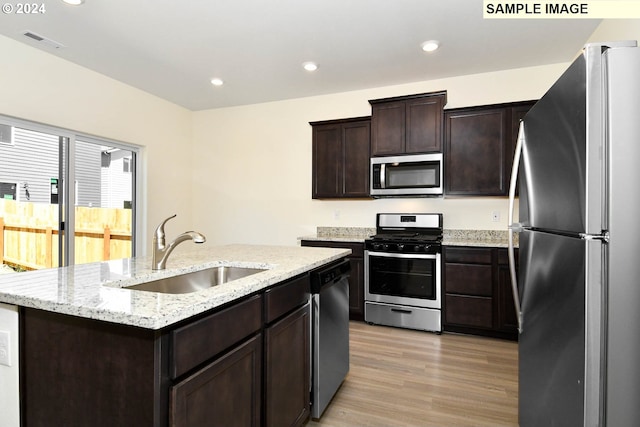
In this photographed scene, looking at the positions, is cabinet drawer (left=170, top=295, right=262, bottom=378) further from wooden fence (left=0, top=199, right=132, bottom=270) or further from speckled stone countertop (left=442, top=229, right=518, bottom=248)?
wooden fence (left=0, top=199, right=132, bottom=270)

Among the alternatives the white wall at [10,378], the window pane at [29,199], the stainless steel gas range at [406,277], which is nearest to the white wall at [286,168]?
the stainless steel gas range at [406,277]

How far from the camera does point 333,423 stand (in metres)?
1.97

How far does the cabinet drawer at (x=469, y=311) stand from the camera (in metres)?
3.27

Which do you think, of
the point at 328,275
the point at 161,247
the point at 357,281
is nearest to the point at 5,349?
the point at 161,247

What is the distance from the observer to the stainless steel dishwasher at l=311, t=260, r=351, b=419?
191 centimetres

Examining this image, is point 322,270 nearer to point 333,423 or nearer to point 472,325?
point 333,423

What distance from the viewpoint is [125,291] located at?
121cm

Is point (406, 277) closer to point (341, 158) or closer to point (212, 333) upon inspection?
point (341, 158)

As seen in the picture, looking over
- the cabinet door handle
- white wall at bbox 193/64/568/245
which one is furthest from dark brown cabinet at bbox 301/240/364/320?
white wall at bbox 193/64/568/245

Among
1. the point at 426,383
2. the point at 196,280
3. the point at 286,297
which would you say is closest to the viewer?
the point at 286,297

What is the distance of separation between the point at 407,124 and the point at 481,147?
79 centimetres

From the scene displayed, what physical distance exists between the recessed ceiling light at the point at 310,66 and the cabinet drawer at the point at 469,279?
2436mm

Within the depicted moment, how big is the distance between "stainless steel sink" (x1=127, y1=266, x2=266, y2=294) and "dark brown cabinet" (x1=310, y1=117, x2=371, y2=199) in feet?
7.68

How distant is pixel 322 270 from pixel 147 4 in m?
2.31
